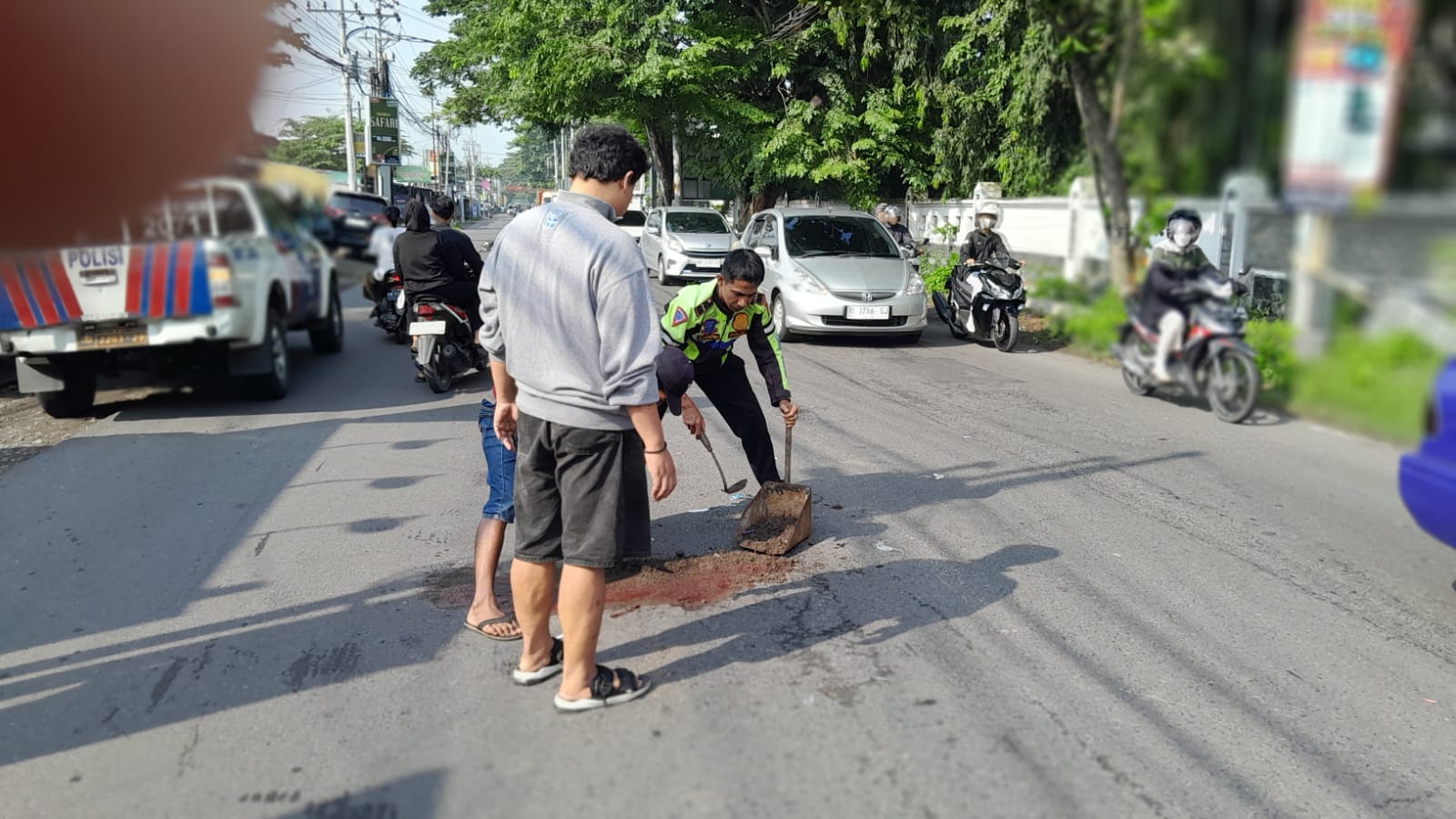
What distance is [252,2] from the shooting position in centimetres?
117

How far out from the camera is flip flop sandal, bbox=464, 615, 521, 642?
12.5 ft

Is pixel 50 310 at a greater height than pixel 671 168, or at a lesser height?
lesser

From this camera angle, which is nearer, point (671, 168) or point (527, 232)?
point (527, 232)

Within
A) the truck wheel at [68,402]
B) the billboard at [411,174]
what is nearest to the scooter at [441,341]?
the billboard at [411,174]

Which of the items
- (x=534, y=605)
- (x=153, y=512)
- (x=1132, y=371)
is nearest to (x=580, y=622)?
(x=534, y=605)

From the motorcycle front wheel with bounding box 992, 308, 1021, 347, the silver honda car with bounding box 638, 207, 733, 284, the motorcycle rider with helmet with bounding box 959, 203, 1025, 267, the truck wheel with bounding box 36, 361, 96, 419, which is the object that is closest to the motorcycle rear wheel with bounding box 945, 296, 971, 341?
the motorcycle front wheel with bounding box 992, 308, 1021, 347

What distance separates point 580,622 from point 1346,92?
275 centimetres

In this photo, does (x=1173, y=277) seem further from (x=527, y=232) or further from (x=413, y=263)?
(x=413, y=263)

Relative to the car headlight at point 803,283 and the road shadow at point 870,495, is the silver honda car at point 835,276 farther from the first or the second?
the road shadow at point 870,495

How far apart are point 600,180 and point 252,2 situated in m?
1.98

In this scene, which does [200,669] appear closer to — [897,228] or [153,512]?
[153,512]

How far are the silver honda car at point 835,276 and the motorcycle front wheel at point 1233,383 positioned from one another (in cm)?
234

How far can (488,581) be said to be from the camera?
3.93 m

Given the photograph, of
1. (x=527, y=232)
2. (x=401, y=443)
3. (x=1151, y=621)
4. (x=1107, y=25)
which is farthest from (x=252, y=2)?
(x=401, y=443)
